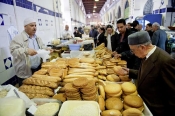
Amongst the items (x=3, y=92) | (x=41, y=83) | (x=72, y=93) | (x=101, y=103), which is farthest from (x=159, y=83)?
(x=3, y=92)

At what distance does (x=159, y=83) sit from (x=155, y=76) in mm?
94

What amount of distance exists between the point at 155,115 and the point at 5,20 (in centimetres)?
290

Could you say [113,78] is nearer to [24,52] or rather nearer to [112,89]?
[112,89]

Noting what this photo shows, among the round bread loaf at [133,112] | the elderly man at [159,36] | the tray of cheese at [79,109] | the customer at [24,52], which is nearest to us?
the tray of cheese at [79,109]

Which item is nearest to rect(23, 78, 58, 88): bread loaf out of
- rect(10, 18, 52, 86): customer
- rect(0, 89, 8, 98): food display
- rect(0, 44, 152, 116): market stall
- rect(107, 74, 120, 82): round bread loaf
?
rect(0, 44, 152, 116): market stall

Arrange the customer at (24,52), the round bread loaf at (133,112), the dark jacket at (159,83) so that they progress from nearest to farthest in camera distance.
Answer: the round bread loaf at (133,112) < the dark jacket at (159,83) < the customer at (24,52)

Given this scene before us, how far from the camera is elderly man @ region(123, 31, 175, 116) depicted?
48.2 inches

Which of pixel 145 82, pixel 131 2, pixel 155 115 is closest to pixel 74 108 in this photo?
pixel 145 82

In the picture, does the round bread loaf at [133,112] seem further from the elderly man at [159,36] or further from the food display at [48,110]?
the elderly man at [159,36]

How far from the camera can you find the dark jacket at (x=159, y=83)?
47.7 inches

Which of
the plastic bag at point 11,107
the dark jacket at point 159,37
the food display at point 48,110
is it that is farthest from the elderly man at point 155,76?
the dark jacket at point 159,37

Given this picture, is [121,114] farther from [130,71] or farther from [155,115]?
[130,71]

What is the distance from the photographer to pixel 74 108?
95 cm

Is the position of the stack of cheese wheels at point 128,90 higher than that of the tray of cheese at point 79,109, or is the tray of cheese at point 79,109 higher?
the tray of cheese at point 79,109
